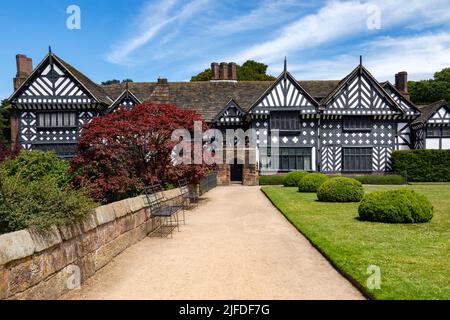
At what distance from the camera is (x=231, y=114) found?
101ft

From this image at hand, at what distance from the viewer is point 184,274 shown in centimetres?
641

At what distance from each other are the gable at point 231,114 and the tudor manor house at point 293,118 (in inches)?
3.1

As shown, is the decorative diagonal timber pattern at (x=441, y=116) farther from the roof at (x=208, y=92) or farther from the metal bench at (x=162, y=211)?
the metal bench at (x=162, y=211)

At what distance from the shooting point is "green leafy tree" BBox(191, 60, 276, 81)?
2104 inches

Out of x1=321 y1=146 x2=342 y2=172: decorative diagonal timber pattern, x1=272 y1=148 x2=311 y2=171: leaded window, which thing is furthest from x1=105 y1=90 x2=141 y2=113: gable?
x1=321 y1=146 x2=342 y2=172: decorative diagonal timber pattern

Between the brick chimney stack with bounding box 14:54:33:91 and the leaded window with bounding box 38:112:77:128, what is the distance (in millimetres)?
3709

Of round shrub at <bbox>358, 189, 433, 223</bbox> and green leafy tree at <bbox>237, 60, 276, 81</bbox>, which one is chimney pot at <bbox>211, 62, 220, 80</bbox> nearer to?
green leafy tree at <bbox>237, 60, 276, 81</bbox>

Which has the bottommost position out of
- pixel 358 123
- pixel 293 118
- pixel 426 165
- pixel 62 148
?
pixel 426 165

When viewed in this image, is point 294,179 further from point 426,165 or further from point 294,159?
point 426,165

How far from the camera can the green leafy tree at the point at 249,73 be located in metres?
53.5

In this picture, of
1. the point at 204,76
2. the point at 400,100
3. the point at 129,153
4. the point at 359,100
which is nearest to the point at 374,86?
the point at 359,100

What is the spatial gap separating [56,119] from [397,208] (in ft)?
85.8
